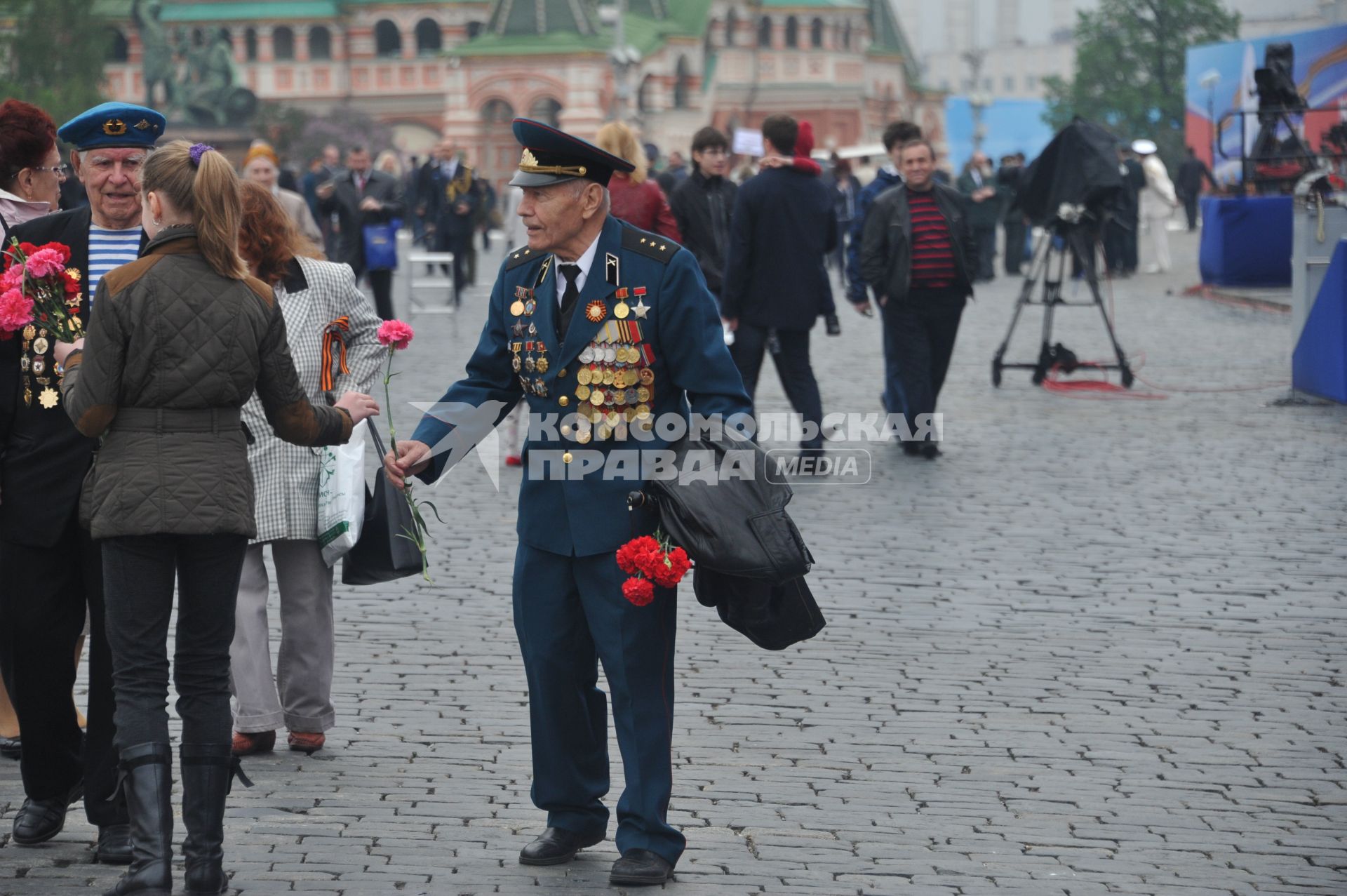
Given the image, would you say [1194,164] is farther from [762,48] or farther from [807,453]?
[762,48]

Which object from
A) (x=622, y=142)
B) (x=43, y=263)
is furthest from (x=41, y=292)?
(x=622, y=142)

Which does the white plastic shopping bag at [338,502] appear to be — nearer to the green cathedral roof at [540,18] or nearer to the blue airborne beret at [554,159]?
the blue airborne beret at [554,159]

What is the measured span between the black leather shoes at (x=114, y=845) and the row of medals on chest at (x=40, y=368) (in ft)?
3.50

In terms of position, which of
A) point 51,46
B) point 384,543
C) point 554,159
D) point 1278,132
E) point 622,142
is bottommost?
point 384,543

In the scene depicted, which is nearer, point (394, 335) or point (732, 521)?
point (732, 521)

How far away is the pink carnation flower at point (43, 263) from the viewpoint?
4.57m

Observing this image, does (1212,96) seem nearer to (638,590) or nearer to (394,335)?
(394,335)

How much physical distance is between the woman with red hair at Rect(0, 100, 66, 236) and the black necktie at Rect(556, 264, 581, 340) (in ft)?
5.23

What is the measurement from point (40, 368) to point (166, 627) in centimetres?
83

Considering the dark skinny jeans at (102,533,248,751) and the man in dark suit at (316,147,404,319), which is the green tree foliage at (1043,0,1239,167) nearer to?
the man in dark suit at (316,147,404,319)

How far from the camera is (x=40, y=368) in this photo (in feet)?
15.6

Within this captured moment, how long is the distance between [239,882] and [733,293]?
649 centimetres

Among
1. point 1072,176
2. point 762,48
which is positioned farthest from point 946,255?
point 762,48

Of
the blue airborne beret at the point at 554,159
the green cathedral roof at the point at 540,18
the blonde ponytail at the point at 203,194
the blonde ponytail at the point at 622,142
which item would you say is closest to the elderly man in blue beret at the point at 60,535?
the blonde ponytail at the point at 203,194
